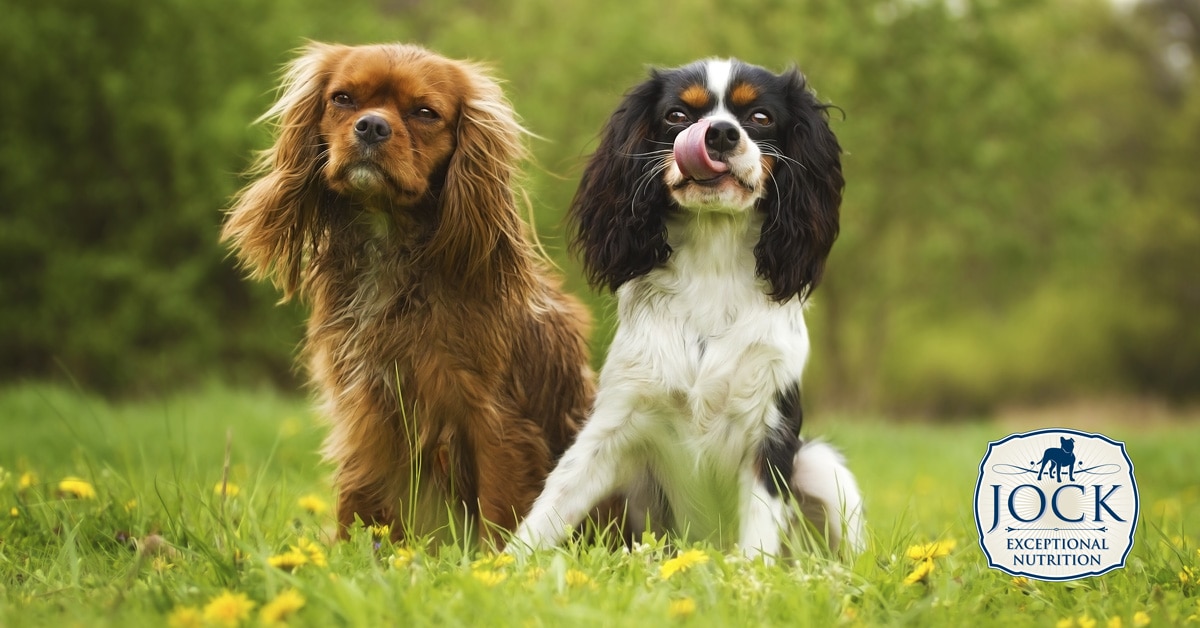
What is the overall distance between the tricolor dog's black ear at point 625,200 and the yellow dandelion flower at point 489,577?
4.31 ft

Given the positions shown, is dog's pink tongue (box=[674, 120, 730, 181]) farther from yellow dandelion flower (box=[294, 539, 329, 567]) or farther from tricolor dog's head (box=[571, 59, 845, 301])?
yellow dandelion flower (box=[294, 539, 329, 567])

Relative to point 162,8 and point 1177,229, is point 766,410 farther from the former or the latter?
point 1177,229

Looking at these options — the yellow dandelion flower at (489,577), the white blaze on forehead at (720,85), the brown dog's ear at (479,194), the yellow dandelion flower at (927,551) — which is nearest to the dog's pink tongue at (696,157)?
the white blaze on forehead at (720,85)

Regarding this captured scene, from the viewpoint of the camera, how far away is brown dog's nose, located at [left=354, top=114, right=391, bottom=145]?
3.35 metres

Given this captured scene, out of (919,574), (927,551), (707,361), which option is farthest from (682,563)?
(707,361)

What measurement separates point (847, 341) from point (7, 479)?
16.7 m

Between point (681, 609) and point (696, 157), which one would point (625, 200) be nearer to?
point (696, 157)

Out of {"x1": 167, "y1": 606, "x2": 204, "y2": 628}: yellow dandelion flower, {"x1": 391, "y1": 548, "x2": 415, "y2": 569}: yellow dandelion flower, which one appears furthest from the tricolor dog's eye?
{"x1": 167, "y1": 606, "x2": 204, "y2": 628}: yellow dandelion flower

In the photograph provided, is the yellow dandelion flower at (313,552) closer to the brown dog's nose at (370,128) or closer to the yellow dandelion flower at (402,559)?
the yellow dandelion flower at (402,559)

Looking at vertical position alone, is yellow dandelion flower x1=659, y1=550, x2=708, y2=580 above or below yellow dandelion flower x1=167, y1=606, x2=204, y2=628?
above

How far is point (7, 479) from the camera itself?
3746 millimetres

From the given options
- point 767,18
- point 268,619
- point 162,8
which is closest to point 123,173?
point 162,8

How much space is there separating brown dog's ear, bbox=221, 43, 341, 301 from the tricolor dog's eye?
1.44 m

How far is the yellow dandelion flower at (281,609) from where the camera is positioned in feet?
7.34
